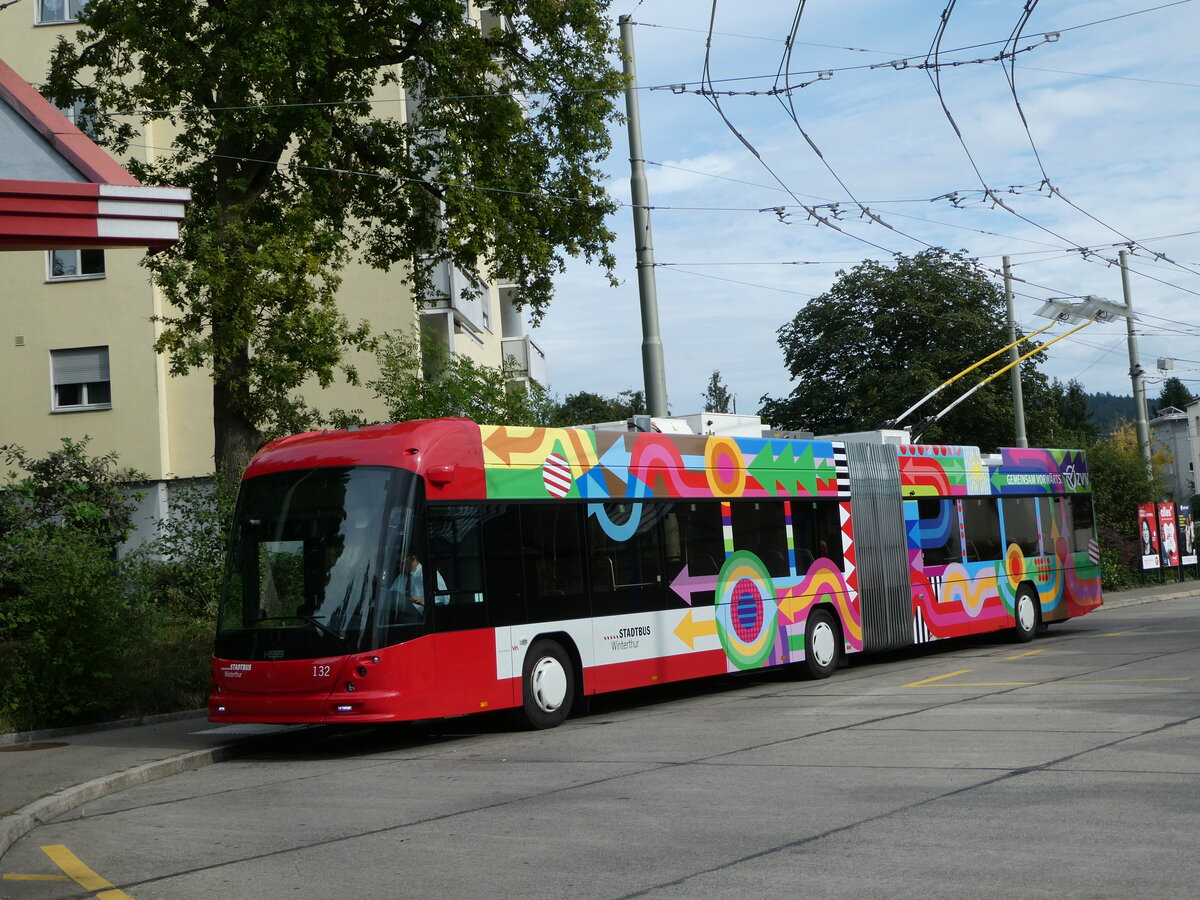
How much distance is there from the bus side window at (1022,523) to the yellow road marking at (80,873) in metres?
16.8

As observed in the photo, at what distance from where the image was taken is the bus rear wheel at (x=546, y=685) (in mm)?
13539

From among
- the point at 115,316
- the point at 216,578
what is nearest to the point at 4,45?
the point at 115,316

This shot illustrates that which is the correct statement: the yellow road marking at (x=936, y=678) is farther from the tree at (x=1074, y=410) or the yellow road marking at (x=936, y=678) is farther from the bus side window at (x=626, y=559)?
the tree at (x=1074, y=410)

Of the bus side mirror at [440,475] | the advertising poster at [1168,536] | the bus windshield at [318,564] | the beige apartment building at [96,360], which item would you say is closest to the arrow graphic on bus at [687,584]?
the bus side mirror at [440,475]

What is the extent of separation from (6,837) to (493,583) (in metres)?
5.33

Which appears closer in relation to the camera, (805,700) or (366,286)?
(805,700)

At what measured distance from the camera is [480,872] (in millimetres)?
7016

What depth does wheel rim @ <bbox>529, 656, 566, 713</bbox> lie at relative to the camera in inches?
536

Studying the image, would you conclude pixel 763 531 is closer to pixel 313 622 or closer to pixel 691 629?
pixel 691 629

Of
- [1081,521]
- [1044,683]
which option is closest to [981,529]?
[1081,521]

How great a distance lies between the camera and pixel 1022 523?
2264 cm

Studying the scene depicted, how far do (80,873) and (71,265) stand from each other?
26.8 metres

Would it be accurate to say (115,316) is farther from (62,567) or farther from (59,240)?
(59,240)

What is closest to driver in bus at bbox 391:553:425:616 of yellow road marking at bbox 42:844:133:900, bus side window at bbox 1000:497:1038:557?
yellow road marking at bbox 42:844:133:900
